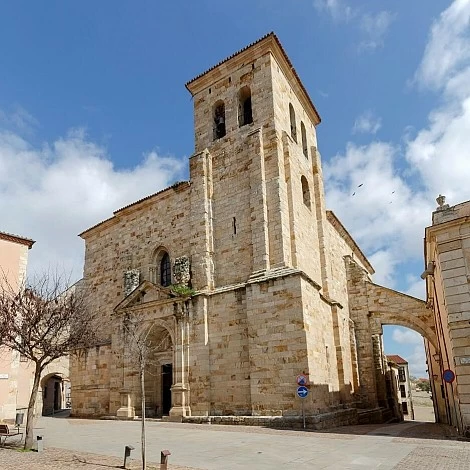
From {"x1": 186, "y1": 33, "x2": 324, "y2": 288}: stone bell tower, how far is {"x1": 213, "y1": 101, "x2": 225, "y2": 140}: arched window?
2.0 inches

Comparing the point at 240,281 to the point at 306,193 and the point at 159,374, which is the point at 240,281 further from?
the point at 306,193

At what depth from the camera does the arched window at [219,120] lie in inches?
837

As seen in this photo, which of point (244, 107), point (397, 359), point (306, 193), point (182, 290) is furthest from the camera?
point (397, 359)

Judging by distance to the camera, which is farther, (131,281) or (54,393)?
(54,393)

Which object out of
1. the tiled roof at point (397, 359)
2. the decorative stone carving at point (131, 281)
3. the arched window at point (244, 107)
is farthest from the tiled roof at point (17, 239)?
the tiled roof at point (397, 359)

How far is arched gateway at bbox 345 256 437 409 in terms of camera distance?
2172 cm

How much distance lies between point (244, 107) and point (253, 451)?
15.9 m

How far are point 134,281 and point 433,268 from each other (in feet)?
43.0

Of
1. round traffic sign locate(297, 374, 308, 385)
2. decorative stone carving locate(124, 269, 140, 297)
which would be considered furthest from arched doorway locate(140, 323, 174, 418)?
round traffic sign locate(297, 374, 308, 385)

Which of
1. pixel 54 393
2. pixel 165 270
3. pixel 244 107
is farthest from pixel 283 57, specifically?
pixel 54 393

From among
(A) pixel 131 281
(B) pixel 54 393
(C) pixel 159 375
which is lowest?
(B) pixel 54 393

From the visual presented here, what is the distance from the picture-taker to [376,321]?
75.3 feet

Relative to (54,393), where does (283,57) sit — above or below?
above

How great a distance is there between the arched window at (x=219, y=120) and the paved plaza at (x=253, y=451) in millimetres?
13496
